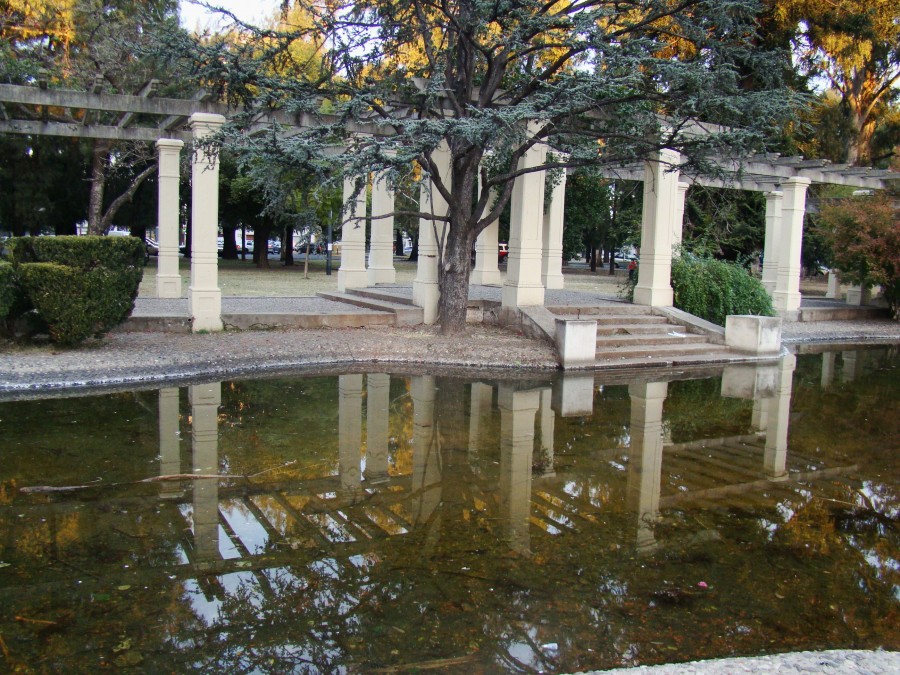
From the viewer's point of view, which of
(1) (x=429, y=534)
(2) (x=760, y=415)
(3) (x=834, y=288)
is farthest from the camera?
(3) (x=834, y=288)

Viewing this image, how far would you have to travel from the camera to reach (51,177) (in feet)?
94.5

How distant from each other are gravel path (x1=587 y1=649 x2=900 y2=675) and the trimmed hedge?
9729 mm

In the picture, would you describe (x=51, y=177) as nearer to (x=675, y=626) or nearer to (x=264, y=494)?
(x=264, y=494)

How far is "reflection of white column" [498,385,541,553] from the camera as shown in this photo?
220 inches

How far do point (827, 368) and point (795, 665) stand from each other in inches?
453

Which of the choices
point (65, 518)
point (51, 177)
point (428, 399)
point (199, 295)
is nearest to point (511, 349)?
point (428, 399)

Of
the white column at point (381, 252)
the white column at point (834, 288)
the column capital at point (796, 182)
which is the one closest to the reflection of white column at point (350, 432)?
the white column at point (381, 252)

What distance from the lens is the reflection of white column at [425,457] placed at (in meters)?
5.96

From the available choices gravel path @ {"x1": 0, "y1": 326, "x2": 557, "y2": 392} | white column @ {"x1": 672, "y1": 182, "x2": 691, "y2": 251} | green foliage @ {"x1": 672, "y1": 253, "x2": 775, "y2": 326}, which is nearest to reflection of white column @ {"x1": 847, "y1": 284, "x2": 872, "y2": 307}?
white column @ {"x1": 672, "y1": 182, "x2": 691, "y2": 251}

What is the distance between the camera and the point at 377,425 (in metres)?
8.47

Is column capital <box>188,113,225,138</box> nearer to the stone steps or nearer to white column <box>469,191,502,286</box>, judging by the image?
the stone steps

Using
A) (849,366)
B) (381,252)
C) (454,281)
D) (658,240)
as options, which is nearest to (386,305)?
(454,281)

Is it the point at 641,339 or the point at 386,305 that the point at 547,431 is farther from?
the point at 386,305

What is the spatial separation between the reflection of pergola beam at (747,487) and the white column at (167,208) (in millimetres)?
13667
